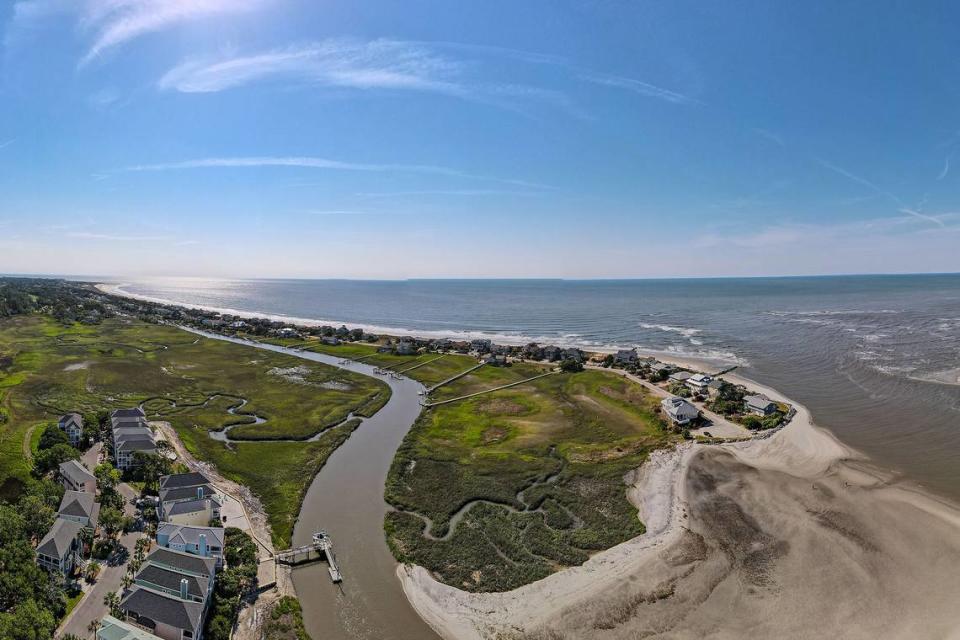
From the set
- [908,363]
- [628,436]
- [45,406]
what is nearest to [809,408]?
[628,436]

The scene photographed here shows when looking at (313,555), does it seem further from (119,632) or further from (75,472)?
(75,472)

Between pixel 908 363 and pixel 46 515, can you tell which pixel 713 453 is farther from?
pixel 908 363

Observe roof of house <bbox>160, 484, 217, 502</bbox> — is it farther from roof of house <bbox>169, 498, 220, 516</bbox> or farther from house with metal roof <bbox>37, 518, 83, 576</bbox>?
house with metal roof <bbox>37, 518, 83, 576</bbox>

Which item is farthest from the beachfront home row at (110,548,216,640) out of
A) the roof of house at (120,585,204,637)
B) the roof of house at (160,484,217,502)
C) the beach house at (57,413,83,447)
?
the beach house at (57,413,83,447)

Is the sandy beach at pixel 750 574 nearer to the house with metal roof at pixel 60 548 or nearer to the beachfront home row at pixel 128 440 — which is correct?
the house with metal roof at pixel 60 548

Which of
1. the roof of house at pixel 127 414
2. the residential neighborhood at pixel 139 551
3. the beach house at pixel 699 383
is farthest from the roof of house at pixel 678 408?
the roof of house at pixel 127 414
